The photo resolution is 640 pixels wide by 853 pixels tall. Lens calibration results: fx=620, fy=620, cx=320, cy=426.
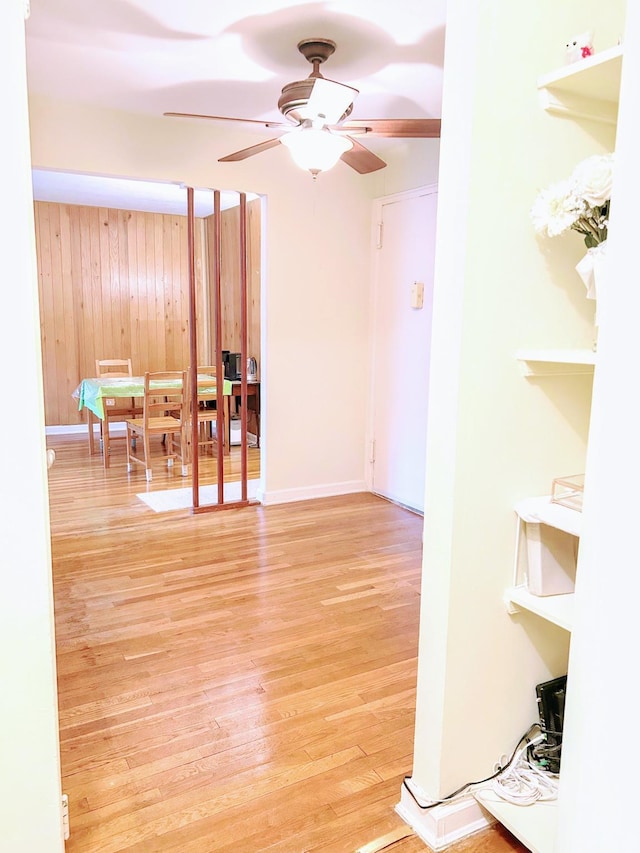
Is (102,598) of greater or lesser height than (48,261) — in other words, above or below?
below

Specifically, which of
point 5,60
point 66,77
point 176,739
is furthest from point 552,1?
point 66,77

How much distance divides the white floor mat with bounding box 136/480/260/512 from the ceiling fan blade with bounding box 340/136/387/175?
8.34 feet

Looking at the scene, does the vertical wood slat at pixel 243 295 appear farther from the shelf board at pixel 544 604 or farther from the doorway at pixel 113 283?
the shelf board at pixel 544 604

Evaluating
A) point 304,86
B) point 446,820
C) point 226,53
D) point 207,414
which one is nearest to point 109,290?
point 207,414

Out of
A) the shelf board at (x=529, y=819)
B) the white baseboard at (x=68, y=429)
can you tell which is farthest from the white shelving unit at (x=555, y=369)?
the white baseboard at (x=68, y=429)

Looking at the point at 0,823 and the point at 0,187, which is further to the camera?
the point at 0,823

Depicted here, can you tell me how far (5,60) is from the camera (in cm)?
102

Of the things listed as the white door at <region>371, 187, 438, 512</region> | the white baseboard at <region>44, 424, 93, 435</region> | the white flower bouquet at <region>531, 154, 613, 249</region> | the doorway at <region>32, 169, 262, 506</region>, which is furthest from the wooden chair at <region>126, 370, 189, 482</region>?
the white flower bouquet at <region>531, 154, 613, 249</region>

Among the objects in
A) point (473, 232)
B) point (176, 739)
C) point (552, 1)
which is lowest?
point (176, 739)

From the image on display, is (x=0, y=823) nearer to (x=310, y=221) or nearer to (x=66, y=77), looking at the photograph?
(x=66, y=77)

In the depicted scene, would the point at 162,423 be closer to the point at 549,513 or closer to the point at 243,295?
the point at 243,295

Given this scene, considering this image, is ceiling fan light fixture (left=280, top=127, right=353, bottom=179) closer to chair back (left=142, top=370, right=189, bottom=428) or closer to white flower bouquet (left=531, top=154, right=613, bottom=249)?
white flower bouquet (left=531, top=154, right=613, bottom=249)

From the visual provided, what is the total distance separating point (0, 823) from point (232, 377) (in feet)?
18.7

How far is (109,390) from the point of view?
5.54m
